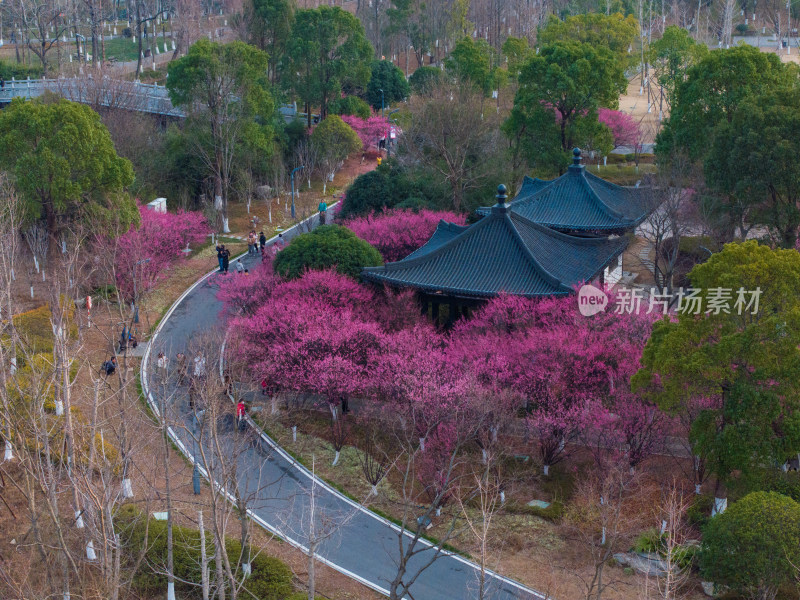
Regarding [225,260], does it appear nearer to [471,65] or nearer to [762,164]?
[762,164]

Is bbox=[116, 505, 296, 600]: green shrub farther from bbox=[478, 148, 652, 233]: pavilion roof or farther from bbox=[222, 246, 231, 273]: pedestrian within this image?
bbox=[222, 246, 231, 273]: pedestrian

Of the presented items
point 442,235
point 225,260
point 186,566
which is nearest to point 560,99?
point 442,235

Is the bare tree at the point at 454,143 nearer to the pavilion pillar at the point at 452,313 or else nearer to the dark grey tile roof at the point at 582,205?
the dark grey tile roof at the point at 582,205

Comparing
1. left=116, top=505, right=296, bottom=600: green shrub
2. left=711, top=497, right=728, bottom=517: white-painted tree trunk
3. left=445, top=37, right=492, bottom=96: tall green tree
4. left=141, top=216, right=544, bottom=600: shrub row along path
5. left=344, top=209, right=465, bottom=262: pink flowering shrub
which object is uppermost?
left=445, top=37, right=492, bottom=96: tall green tree

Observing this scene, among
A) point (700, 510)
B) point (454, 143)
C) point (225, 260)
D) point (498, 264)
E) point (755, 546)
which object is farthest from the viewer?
point (454, 143)

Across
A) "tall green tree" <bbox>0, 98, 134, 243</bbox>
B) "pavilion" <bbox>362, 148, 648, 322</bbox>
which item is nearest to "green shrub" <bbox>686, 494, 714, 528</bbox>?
"pavilion" <bbox>362, 148, 648, 322</bbox>

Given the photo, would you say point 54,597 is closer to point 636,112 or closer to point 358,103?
point 358,103
